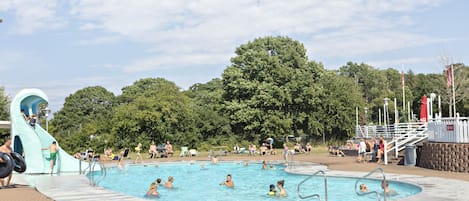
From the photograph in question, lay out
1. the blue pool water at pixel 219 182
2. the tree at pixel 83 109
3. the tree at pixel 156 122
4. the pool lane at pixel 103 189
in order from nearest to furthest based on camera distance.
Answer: the pool lane at pixel 103 189 < the blue pool water at pixel 219 182 < the tree at pixel 156 122 < the tree at pixel 83 109

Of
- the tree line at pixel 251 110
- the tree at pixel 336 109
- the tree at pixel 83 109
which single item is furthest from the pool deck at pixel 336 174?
the tree at pixel 83 109

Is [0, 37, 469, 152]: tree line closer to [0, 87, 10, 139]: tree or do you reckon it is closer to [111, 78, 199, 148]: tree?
[111, 78, 199, 148]: tree

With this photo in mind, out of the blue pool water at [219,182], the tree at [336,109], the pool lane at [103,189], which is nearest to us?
the pool lane at [103,189]

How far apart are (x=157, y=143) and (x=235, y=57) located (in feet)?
36.6

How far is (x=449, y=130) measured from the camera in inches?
709

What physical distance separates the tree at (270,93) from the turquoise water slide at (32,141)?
24.2 meters

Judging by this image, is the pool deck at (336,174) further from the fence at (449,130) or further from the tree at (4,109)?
the tree at (4,109)

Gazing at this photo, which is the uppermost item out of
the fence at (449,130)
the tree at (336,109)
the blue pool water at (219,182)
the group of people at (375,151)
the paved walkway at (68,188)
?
the tree at (336,109)

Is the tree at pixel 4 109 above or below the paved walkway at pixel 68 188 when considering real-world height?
above

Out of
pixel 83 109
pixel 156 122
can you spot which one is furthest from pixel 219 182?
pixel 83 109

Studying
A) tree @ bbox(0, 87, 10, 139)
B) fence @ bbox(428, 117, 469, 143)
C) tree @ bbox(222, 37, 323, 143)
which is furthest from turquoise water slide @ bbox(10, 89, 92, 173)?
tree @ bbox(222, 37, 323, 143)

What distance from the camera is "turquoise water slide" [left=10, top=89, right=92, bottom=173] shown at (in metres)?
19.1

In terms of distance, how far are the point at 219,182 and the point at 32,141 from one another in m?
7.57

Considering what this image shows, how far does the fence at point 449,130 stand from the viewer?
1711 centimetres
